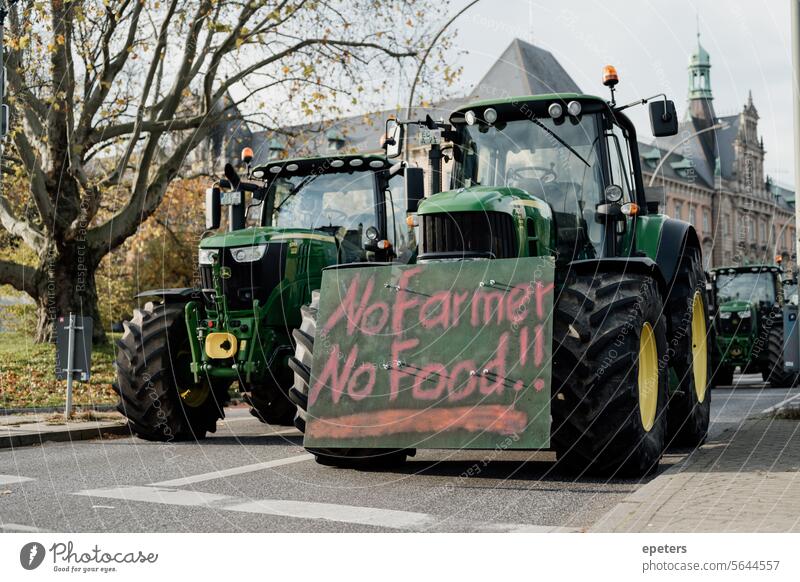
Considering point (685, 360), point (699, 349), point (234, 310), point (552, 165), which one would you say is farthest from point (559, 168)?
point (234, 310)

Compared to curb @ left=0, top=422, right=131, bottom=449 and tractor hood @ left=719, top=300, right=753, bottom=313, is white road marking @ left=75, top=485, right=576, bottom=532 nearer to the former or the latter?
curb @ left=0, top=422, right=131, bottom=449

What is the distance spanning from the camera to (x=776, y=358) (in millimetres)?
22703

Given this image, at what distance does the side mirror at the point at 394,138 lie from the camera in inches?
353

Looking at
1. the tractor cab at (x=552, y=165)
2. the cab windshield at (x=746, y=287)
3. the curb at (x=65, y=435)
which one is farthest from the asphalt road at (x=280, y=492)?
the cab windshield at (x=746, y=287)

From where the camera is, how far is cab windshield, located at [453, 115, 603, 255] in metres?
8.97

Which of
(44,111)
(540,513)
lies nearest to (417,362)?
(540,513)

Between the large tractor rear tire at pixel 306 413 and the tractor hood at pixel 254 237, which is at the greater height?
the tractor hood at pixel 254 237

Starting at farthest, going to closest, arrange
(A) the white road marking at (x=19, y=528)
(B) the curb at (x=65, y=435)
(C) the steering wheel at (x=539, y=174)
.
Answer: (B) the curb at (x=65, y=435), (C) the steering wheel at (x=539, y=174), (A) the white road marking at (x=19, y=528)

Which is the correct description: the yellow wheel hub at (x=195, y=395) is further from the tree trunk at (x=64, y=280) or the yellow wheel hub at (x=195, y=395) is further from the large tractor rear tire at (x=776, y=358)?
the large tractor rear tire at (x=776, y=358)

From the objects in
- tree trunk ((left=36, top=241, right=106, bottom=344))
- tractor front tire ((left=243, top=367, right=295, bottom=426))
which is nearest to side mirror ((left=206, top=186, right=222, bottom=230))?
tractor front tire ((left=243, top=367, right=295, bottom=426))

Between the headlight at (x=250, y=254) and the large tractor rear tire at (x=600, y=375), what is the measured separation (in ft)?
14.0
